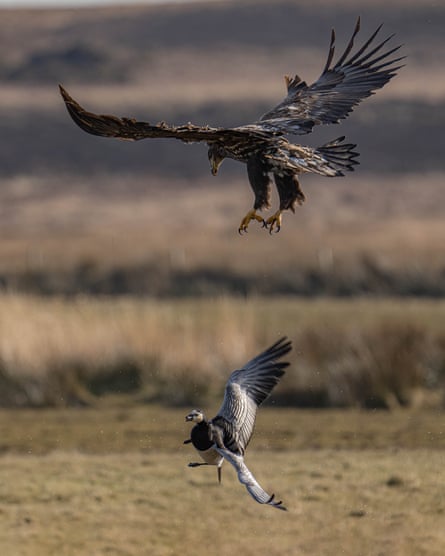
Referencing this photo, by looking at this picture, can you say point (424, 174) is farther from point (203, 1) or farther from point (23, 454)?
point (23, 454)

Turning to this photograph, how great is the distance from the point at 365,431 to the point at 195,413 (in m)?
10.5

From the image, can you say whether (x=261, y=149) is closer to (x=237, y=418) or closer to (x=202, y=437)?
(x=202, y=437)

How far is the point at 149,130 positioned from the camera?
805cm

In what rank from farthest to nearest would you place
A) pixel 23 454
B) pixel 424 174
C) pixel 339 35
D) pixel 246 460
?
pixel 339 35 < pixel 424 174 < pixel 23 454 < pixel 246 460

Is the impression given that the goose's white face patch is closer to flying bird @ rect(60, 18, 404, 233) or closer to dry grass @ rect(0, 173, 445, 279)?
flying bird @ rect(60, 18, 404, 233)

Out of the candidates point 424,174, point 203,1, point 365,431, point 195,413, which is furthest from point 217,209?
point 195,413

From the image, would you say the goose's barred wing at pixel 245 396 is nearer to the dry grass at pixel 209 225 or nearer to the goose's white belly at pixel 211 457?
the goose's white belly at pixel 211 457

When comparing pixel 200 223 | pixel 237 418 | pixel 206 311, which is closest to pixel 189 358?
pixel 206 311

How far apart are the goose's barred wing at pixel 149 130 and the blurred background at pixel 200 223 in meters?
14.6

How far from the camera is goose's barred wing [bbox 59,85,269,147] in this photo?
7.94m

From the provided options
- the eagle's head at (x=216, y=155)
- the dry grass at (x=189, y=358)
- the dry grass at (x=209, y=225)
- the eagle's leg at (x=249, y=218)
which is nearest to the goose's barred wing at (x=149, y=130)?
the eagle's head at (x=216, y=155)

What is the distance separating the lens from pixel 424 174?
313 ft

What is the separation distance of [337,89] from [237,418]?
79.7 inches

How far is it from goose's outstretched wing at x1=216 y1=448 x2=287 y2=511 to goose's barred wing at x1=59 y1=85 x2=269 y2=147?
5.20ft
